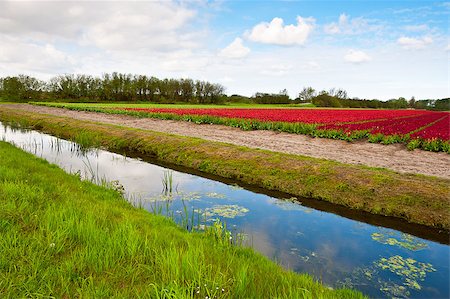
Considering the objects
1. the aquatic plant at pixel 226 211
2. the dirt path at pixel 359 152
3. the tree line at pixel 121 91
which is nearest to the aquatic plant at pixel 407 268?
the aquatic plant at pixel 226 211

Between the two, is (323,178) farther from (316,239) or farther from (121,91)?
(121,91)

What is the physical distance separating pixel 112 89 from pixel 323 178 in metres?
96.1

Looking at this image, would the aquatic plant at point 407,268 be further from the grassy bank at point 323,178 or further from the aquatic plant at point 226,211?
the aquatic plant at point 226,211

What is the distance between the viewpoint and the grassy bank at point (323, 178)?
8.92 metres

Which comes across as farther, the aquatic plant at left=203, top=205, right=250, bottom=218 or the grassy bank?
the grassy bank

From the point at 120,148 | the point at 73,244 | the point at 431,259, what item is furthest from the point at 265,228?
the point at 120,148

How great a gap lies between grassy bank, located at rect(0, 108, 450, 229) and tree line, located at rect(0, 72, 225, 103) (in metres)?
84.7

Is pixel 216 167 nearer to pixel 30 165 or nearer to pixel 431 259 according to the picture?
pixel 30 165

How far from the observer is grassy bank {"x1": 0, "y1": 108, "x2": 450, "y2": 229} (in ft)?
29.3

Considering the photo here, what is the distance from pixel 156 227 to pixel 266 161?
822 cm

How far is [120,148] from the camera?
20016 mm

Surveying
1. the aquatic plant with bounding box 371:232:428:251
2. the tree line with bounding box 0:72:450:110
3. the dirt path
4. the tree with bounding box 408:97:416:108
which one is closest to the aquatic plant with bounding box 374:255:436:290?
the aquatic plant with bounding box 371:232:428:251

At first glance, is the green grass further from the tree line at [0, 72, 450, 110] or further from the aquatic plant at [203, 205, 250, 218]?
the tree line at [0, 72, 450, 110]

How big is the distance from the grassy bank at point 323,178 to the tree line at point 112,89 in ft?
278
